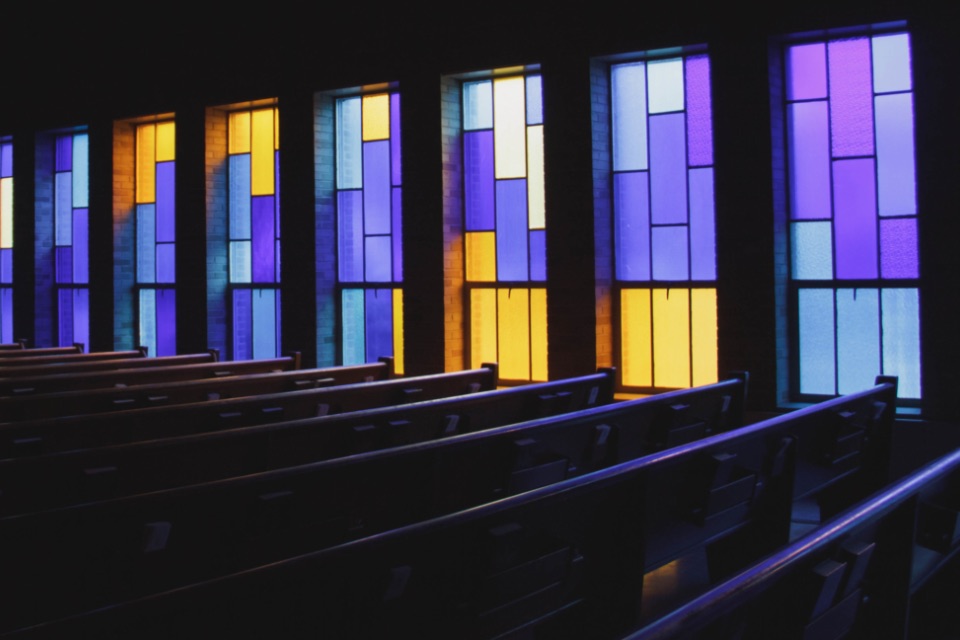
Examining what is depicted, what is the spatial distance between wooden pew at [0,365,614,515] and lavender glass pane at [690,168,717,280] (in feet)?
7.38

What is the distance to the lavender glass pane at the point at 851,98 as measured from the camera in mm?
5770

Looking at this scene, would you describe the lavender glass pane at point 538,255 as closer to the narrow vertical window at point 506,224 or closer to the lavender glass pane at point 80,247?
the narrow vertical window at point 506,224

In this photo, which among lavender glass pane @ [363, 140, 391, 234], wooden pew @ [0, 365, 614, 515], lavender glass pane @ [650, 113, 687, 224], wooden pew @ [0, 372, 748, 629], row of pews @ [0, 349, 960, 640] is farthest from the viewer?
lavender glass pane @ [363, 140, 391, 234]

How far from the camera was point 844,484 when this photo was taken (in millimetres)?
3934

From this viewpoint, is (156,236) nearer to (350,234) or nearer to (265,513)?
(350,234)

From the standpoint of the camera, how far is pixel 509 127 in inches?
283

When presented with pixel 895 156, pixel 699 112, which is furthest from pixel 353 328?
pixel 895 156

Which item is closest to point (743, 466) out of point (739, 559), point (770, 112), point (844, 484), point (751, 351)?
point (739, 559)

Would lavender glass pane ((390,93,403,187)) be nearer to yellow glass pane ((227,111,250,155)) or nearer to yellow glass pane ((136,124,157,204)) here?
yellow glass pane ((227,111,250,155))

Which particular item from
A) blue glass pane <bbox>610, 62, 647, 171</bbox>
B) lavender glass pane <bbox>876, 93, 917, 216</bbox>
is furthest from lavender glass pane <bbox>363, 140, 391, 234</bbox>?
lavender glass pane <bbox>876, 93, 917, 216</bbox>

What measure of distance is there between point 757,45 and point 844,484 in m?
3.23

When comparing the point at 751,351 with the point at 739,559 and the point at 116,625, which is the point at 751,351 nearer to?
the point at 739,559

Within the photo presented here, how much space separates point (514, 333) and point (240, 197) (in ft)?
10.9

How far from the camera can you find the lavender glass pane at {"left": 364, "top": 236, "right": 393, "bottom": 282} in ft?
25.9
